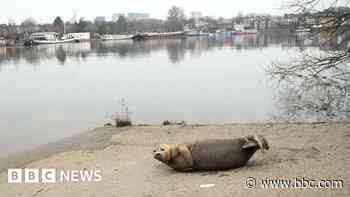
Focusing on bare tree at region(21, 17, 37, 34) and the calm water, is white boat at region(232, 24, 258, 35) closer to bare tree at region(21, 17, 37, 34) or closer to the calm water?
bare tree at region(21, 17, 37, 34)

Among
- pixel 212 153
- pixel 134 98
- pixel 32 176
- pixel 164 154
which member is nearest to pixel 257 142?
pixel 212 153

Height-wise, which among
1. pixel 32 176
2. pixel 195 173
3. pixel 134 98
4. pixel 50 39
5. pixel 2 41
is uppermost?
pixel 50 39

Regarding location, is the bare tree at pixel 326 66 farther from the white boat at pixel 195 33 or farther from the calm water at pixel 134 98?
the white boat at pixel 195 33

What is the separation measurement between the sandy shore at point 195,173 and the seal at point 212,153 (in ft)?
0.61

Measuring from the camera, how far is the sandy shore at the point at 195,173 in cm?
740

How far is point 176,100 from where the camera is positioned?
24547 mm

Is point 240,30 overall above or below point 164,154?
above

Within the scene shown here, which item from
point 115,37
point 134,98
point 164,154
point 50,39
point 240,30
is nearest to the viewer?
point 164,154

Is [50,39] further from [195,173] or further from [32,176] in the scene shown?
[195,173]

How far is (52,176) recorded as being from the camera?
9531 mm

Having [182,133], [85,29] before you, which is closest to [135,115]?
[182,133]

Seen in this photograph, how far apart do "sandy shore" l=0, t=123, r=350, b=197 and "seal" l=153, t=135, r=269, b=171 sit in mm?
185

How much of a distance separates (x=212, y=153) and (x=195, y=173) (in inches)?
17.9

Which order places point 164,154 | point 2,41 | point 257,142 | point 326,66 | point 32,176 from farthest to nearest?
point 2,41
point 326,66
point 32,176
point 164,154
point 257,142
